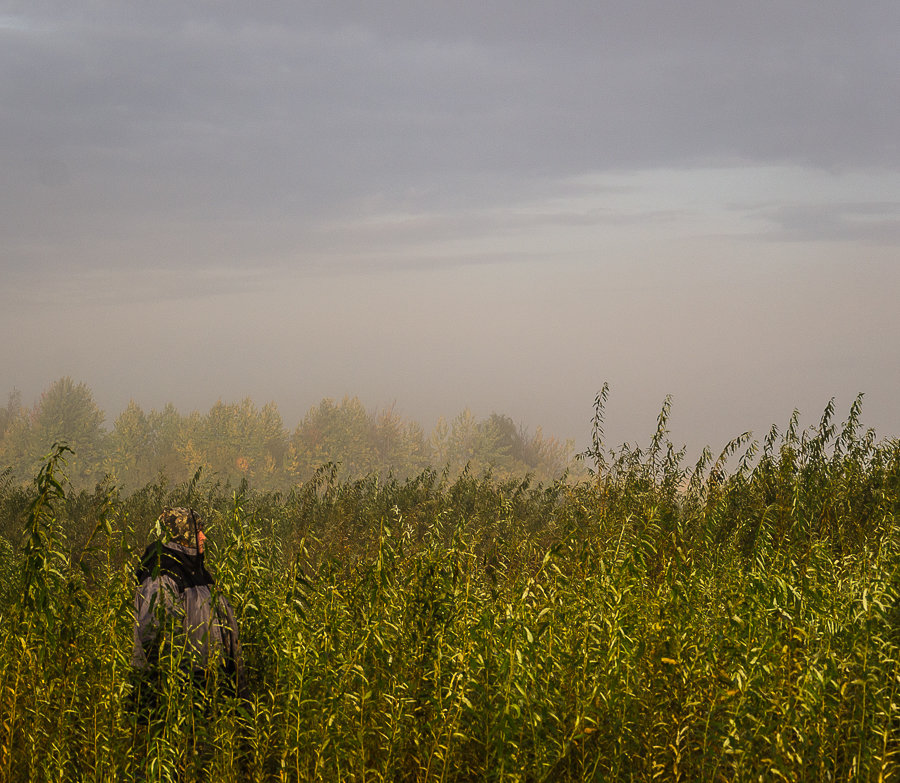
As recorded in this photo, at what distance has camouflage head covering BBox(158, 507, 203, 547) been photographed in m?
3.90

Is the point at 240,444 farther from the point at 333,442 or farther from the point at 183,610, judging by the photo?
the point at 183,610

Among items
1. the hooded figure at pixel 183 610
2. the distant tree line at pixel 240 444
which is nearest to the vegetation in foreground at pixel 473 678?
the hooded figure at pixel 183 610

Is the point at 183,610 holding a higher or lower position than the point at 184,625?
higher

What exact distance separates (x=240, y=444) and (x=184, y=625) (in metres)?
62.0

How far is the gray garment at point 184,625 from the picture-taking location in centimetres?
352

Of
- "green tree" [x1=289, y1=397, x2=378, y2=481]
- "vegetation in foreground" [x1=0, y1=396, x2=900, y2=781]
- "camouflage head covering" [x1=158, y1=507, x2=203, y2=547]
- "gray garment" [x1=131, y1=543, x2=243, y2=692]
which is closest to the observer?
"vegetation in foreground" [x1=0, y1=396, x2=900, y2=781]

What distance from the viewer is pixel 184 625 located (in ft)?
12.5

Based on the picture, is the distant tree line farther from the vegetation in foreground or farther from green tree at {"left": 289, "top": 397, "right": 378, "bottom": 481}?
the vegetation in foreground

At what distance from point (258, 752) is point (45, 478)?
1.34 m

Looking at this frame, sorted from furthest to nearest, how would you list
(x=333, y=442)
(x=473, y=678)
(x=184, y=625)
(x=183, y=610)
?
(x=333, y=442) < (x=184, y=625) < (x=183, y=610) < (x=473, y=678)

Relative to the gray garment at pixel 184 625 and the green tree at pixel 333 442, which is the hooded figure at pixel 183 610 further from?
the green tree at pixel 333 442

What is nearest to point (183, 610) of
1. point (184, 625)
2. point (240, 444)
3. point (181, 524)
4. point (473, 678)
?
point (184, 625)

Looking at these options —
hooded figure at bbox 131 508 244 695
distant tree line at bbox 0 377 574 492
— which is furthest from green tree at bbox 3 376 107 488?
hooded figure at bbox 131 508 244 695

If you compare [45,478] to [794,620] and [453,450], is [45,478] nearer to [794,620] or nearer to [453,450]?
[794,620]
